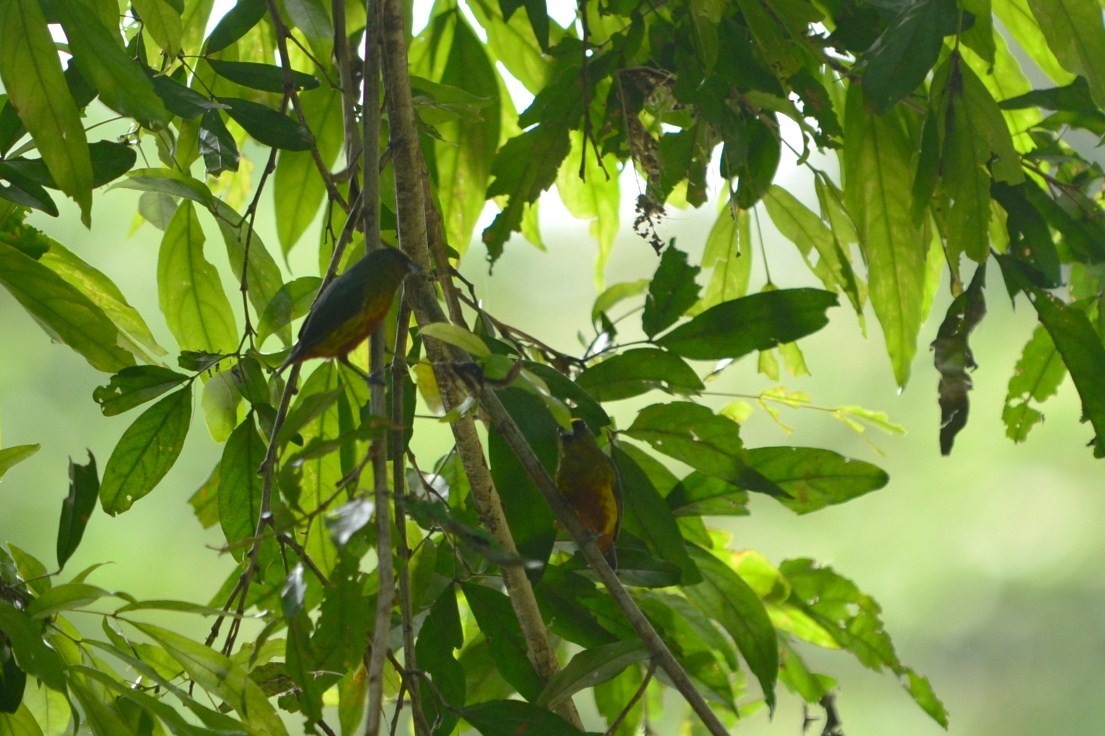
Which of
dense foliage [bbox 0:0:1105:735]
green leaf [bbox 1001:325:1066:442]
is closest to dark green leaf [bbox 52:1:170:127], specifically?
dense foliage [bbox 0:0:1105:735]

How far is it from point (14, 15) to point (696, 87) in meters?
0.34

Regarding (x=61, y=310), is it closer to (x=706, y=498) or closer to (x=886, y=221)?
(x=706, y=498)

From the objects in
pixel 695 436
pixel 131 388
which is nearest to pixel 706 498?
pixel 695 436

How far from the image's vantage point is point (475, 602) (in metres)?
0.49

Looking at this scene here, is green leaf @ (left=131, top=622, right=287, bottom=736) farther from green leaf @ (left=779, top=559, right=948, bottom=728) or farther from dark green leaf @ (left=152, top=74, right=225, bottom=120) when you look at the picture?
green leaf @ (left=779, top=559, right=948, bottom=728)

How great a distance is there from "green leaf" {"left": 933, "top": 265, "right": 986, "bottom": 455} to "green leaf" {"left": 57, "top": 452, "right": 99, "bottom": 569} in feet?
1.26

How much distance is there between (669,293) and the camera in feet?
1.68

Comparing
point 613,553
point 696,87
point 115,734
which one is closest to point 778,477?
point 613,553

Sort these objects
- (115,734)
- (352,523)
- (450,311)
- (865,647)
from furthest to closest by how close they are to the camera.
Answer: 1. (865,647)
2. (450,311)
3. (115,734)
4. (352,523)

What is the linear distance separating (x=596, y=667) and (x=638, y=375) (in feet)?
0.46

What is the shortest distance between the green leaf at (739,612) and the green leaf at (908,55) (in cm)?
24

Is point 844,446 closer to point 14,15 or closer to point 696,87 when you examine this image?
point 696,87

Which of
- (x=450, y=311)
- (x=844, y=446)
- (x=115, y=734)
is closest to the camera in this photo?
(x=115, y=734)

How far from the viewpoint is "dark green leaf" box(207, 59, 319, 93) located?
1.75 feet
